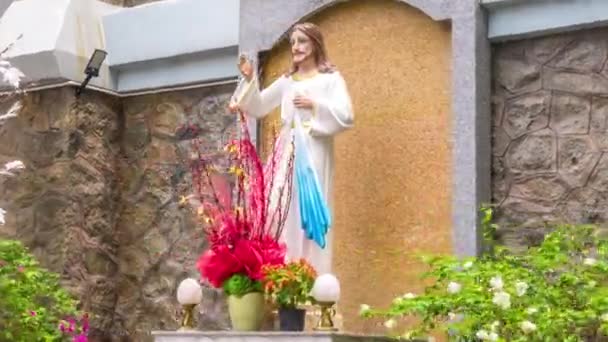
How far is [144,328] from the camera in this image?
8.20m

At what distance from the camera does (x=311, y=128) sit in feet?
21.0

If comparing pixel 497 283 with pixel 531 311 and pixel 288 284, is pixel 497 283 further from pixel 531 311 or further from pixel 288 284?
pixel 288 284

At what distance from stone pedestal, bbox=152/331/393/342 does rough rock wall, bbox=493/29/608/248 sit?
112cm

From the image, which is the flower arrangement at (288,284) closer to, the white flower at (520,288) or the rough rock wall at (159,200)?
the white flower at (520,288)

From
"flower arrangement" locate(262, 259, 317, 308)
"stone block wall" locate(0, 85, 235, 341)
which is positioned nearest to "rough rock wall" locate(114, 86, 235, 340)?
"stone block wall" locate(0, 85, 235, 341)

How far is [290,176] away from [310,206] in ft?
0.74

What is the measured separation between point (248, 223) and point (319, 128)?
66 cm

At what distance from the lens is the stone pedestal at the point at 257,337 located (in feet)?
18.1

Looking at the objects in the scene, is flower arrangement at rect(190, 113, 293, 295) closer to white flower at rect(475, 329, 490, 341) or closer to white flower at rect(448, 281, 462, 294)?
white flower at rect(448, 281, 462, 294)

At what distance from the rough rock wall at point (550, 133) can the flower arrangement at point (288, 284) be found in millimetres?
1232

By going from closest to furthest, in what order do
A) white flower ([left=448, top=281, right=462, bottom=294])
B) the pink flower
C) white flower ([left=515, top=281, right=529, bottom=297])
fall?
white flower ([left=515, top=281, right=529, bottom=297])
white flower ([left=448, top=281, right=462, bottom=294])
the pink flower

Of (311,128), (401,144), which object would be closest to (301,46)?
(311,128)

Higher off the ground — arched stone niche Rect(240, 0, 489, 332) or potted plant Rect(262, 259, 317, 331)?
arched stone niche Rect(240, 0, 489, 332)

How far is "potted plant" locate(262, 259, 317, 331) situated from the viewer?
5.78m
